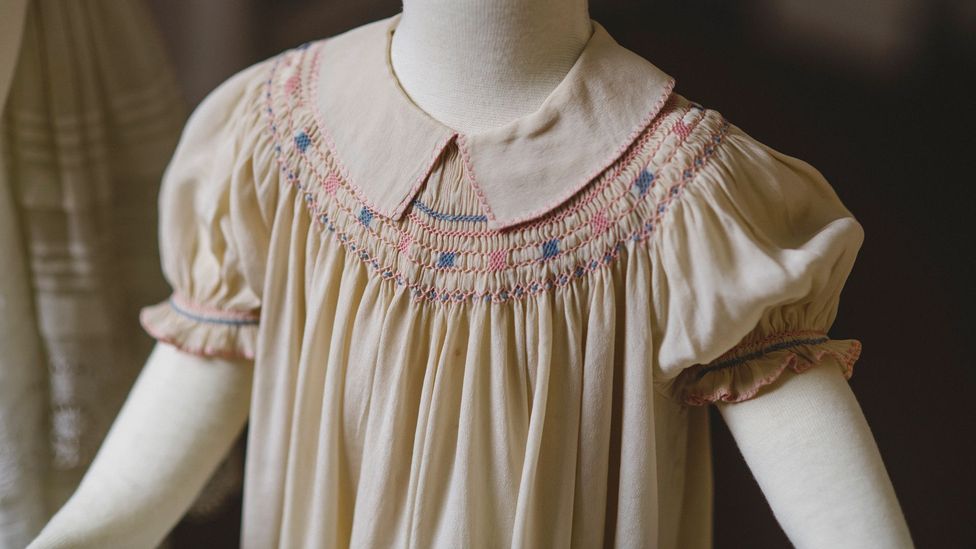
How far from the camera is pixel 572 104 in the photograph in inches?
27.4

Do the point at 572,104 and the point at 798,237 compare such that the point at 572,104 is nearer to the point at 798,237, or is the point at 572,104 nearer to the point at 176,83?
the point at 798,237

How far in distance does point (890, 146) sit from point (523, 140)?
0.31 meters

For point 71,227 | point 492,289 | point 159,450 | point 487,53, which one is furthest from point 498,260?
point 71,227

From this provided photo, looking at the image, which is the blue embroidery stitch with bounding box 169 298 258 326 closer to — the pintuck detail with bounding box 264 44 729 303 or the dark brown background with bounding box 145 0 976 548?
the pintuck detail with bounding box 264 44 729 303

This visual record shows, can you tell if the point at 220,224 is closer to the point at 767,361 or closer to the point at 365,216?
the point at 365,216

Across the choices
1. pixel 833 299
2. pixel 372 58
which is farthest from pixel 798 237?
pixel 372 58

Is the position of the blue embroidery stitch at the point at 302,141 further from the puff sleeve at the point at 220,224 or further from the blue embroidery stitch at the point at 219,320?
the blue embroidery stitch at the point at 219,320

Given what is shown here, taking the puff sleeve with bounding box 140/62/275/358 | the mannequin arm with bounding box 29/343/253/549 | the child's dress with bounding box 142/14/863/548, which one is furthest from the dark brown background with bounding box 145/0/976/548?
the mannequin arm with bounding box 29/343/253/549

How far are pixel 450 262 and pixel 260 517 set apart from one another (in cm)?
34

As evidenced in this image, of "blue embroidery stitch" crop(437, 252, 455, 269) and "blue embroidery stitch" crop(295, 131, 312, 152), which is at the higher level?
"blue embroidery stitch" crop(295, 131, 312, 152)

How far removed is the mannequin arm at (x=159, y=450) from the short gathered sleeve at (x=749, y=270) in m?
0.41

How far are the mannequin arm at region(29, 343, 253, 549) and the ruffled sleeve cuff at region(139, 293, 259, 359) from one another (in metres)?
0.02

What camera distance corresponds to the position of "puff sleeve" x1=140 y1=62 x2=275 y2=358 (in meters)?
0.80

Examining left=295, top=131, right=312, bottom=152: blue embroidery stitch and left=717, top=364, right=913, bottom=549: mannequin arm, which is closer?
left=717, top=364, right=913, bottom=549: mannequin arm
